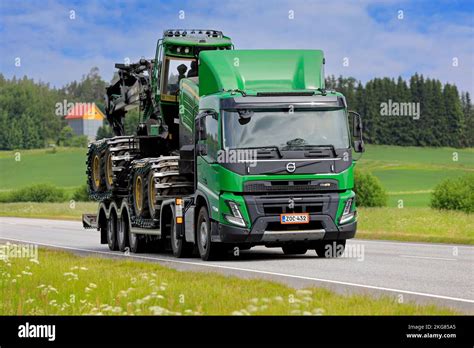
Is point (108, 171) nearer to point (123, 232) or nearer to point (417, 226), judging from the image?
point (123, 232)

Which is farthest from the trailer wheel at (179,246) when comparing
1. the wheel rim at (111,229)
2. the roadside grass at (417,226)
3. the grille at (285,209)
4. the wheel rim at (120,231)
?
the roadside grass at (417,226)

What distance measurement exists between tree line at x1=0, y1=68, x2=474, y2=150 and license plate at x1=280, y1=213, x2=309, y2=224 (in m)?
111

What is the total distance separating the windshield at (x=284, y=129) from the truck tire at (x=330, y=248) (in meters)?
2.28

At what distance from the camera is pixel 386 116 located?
149750mm

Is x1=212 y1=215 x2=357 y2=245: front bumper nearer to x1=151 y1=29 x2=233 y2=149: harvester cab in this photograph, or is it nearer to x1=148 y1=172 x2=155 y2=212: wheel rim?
x1=148 y1=172 x2=155 y2=212: wheel rim

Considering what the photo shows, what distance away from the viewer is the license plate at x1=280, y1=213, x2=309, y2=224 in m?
19.5

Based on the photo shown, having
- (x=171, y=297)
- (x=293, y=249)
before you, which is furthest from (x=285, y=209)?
(x=171, y=297)

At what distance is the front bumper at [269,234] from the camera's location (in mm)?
19422

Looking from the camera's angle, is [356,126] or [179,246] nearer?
[356,126]

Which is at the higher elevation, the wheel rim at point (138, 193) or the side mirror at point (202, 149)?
the side mirror at point (202, 149)

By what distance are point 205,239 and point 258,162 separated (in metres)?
2.24

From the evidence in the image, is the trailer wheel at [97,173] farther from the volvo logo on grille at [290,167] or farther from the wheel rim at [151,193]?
the volvo logo on grille at [290,167]
